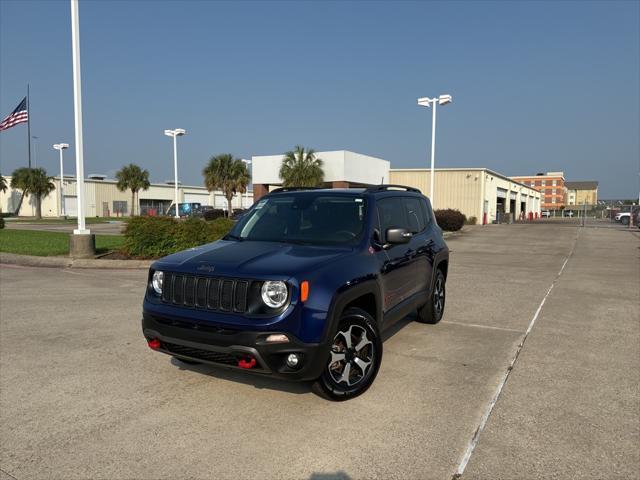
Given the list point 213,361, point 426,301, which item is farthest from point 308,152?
point 213,361

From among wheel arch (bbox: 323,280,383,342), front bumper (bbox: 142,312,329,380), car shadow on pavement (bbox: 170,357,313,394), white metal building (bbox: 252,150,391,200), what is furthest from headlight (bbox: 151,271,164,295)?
white metal building (bbox: 252,150,391,200)

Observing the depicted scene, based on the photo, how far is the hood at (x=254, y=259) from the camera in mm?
3529

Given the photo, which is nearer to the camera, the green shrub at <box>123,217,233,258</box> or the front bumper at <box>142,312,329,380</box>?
the front bumper at <box>142,312,329,380</box>

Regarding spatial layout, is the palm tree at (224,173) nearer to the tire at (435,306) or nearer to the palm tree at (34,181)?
the palm tree at (34,181)

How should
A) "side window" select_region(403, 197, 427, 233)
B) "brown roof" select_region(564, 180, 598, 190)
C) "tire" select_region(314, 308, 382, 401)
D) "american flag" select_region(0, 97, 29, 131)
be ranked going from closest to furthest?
"tire" select_region(314, 308, 382, 401)
"side window" select_region(403, 197, 427, 233)
"american flag" select_region(0, 97, 29, 131)
"brown roof" select_region(564, 180, 598, 190)

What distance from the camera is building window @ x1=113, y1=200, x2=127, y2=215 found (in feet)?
213

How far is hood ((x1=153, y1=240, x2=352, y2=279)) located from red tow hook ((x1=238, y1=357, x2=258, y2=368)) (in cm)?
62

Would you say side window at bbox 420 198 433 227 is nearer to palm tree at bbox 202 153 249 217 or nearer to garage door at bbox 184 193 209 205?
palm tree at bbox 202 153 249 217

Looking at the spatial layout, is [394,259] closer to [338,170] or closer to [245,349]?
[245,349]

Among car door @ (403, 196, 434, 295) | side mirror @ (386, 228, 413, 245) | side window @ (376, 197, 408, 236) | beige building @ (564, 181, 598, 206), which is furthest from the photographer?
beige building @ (564, 181, 598, 206)

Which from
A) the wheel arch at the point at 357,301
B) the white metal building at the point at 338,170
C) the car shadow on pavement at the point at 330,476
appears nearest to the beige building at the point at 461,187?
the white metal building at the point at 338,170

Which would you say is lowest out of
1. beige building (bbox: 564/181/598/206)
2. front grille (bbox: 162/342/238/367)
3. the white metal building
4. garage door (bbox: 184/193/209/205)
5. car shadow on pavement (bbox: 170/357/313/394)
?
car shadow on pavement (bbox: 170/357/313/394)

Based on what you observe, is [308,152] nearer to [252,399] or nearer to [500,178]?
[500,178]

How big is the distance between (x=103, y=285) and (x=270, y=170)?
108 ft
